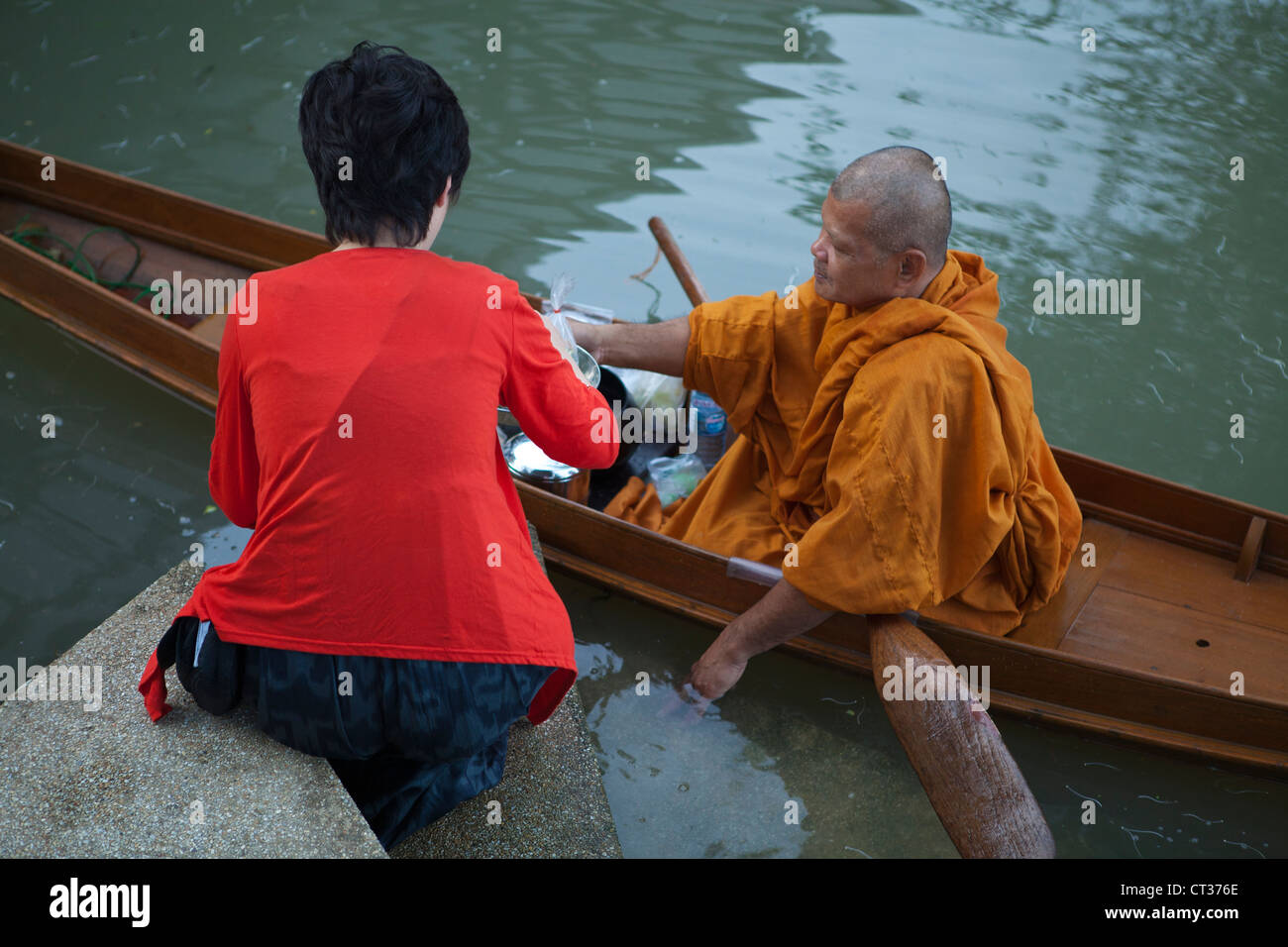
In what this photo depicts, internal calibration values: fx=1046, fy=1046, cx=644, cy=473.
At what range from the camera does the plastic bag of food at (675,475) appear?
372 centimetres

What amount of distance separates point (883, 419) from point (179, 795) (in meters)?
1.76

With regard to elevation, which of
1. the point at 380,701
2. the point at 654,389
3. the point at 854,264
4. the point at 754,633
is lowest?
the point at 754,633

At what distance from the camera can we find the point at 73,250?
493 centimetres

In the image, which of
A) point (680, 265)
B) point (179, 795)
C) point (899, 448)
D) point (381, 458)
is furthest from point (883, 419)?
point (179, 795)

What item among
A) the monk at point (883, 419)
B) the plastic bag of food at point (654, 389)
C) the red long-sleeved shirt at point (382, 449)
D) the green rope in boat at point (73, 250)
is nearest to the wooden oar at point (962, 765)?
the monk at point (883, 419)

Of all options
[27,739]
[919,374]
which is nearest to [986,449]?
[919,374]

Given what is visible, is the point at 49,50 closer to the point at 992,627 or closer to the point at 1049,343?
the point at 1049,343

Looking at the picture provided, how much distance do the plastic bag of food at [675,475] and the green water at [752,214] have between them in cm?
43

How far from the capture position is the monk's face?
2.49 meters

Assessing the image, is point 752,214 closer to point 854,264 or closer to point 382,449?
point 854,264

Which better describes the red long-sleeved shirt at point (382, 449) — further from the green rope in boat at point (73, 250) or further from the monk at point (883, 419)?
the green rope in boat at point (73, 250)

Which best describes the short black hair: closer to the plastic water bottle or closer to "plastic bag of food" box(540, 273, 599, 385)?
"plastic bag of food" box(540, 273, 599, 385)

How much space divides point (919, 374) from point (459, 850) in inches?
61.8

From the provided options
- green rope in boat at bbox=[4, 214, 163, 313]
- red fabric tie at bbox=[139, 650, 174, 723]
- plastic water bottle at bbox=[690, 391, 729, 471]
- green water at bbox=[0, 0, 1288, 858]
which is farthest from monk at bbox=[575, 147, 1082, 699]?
green rope in boat at bbox=[4, 214, 163, 313]
